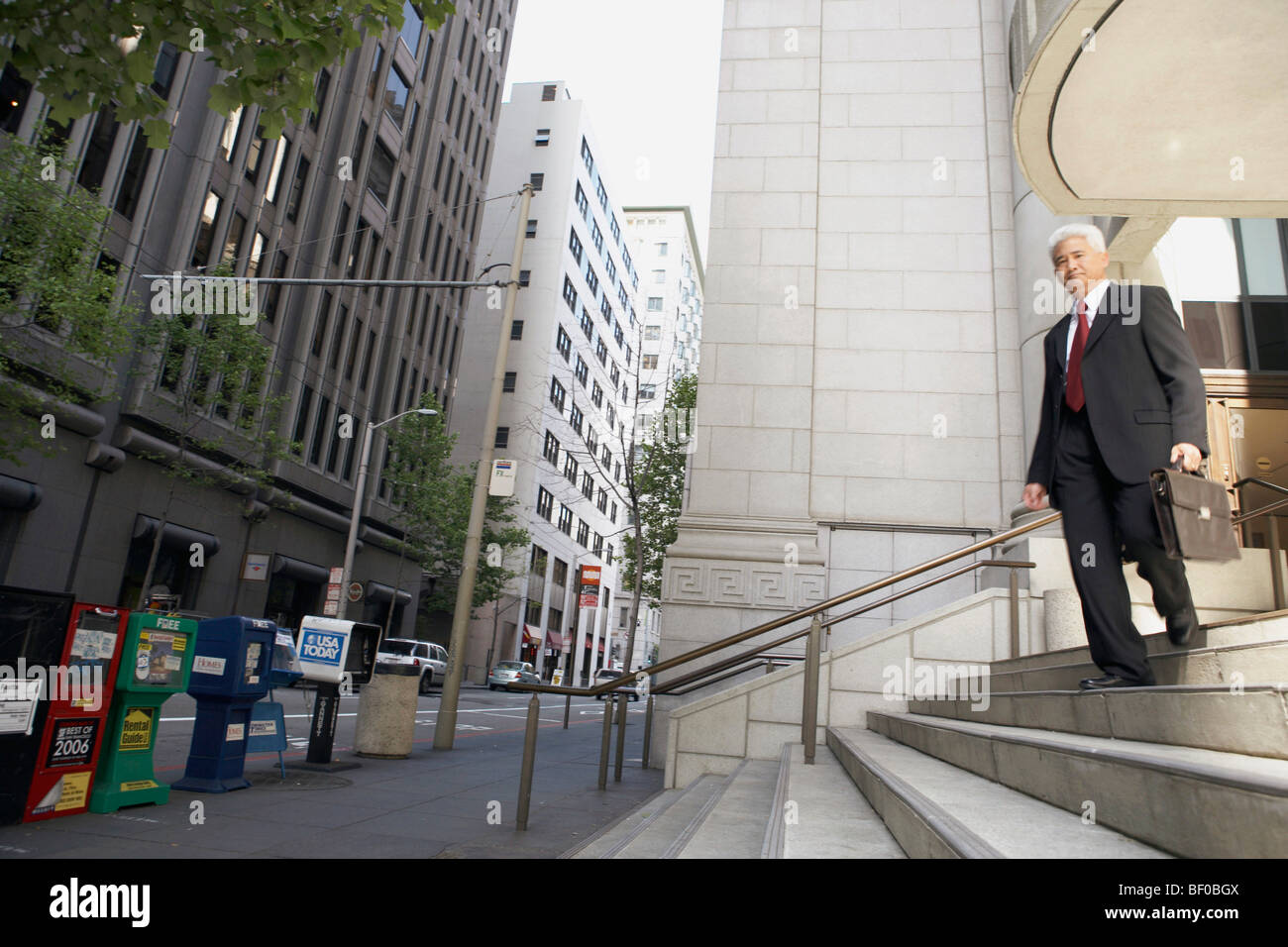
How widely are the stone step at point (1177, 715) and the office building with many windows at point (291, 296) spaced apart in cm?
1809

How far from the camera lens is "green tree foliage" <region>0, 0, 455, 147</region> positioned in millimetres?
5691

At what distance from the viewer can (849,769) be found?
5727 mm

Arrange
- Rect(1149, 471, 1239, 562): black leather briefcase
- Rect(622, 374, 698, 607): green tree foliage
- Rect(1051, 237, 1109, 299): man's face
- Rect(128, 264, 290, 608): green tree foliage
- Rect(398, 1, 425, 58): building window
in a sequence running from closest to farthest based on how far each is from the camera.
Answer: Rect(1149, 471, 1239, 562): black leather briefcase < Rect(1051, 237, 1109, 299): man's face < Rect(128, 264, 290, 608): green tree foliage < Rect(622, 374, 698, 607): green tree foliage < Rect(398, 1, 425, 58): building window

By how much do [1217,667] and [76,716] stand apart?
679cm

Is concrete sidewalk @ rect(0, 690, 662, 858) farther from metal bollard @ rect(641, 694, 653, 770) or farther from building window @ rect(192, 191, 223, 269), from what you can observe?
building window @ rect(192, 191, 223, 269)

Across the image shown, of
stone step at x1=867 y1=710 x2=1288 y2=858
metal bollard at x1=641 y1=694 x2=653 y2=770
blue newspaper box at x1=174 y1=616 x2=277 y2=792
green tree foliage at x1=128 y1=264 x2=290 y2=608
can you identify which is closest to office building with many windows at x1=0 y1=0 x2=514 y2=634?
green tree foliage at x1=128 y1=264 x2=290 y2=608

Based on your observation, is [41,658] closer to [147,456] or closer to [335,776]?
[335,776]

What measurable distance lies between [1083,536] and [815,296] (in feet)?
27.3

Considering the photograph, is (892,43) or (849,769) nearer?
(849,769)

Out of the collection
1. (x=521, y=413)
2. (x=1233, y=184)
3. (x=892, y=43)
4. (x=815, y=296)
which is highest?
(x=521, y=413)


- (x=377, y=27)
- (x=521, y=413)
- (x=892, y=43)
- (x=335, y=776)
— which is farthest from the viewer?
(x=521, y=413)

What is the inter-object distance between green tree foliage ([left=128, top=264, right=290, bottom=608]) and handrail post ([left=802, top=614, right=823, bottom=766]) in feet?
61.0

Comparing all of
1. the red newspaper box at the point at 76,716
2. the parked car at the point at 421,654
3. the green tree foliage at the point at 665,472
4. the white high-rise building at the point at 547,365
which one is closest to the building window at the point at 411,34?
the white high-rise building at the point at 547,365
